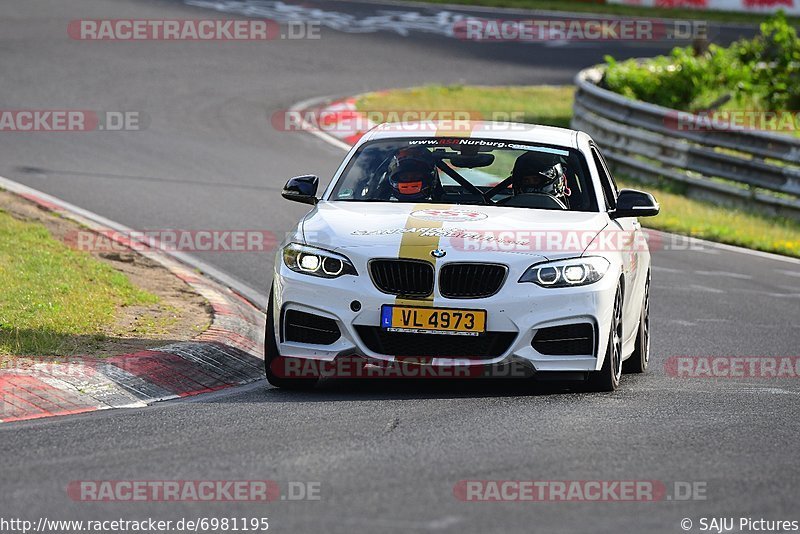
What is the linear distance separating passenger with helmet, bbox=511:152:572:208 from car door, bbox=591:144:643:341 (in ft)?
1.12

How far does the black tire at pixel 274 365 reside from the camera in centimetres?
838

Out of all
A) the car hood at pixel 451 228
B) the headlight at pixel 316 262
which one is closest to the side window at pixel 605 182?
the car hood at pixel 451 228

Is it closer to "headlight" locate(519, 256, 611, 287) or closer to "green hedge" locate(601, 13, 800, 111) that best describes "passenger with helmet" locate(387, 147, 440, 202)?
"headlight" locate(519, 256, 611, 287)

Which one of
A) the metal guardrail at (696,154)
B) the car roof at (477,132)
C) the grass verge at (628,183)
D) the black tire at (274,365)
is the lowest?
the grass verge at (628,183)

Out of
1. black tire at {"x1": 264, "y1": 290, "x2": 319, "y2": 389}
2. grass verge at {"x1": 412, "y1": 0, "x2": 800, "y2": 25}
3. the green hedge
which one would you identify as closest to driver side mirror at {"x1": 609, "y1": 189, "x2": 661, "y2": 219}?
black tire at {"x1": 264, "y1": 290, "x2": 319, "y2": 389}

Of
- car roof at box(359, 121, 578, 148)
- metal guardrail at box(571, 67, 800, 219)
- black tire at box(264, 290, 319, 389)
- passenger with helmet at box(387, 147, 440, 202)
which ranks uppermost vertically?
car roof at box(359, 121, 578, 148)

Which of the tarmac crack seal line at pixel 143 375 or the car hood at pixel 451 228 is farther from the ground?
the car hood at pixel 451 228

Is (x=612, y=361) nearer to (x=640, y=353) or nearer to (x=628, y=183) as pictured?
(x=640, y=353)

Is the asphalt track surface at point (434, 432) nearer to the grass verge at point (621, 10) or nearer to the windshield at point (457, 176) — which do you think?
the windshield at point (457, 176)

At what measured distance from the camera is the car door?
29.1 ft

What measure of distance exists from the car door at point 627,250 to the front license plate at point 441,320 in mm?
1216

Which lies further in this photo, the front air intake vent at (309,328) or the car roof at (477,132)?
the car roof at (477,132)

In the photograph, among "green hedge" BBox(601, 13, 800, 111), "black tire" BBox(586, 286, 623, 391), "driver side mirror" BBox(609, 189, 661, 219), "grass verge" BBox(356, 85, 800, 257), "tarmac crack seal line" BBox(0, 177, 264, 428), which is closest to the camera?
"tarmac crack seal line" BBox(0, 177, 264, 428)

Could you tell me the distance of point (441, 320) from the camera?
7965 millimetres
